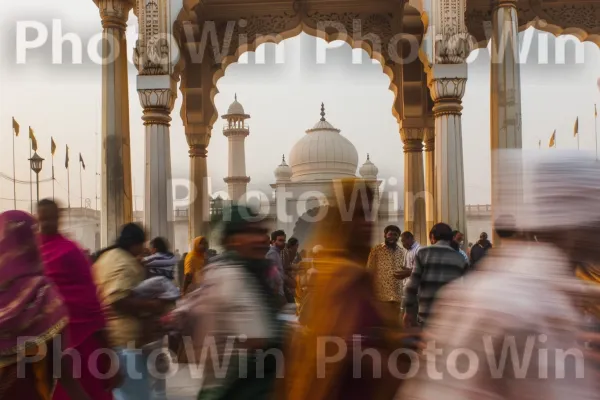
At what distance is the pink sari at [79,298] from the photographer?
3.82m

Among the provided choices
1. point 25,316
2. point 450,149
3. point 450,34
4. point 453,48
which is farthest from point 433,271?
point 450,34

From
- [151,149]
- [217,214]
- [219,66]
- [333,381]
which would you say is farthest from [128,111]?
[333,381]

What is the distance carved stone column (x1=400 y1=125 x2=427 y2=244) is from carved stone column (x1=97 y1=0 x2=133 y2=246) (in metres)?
6.14

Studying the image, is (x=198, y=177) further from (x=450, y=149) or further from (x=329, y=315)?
(x=329, y=315)

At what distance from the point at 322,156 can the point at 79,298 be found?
63.1 feet

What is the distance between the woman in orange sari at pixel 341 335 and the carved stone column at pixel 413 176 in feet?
36.8

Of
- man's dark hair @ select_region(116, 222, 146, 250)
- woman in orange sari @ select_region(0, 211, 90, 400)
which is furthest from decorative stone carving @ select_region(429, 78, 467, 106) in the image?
woman in orange sari @ select_region(0, 211, 90, 400)

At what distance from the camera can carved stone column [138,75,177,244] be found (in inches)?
394

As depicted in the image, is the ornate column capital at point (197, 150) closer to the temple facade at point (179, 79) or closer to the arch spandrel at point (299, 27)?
the arch spandrel at point (299, 27)

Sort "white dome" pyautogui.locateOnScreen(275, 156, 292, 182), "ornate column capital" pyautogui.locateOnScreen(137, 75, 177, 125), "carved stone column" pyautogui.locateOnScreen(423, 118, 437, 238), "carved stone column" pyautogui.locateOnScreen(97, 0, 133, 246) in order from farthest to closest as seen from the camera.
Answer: "white dome" pyautogui.locateOnScreen(275, 156, 292, 182) → "carved stone column" pyautogui.locateOnScreen(423, 118, 437, 238) → "carved stone column" pyautogui.locateOnScreen(97, 0, 133, 246) → "ornate column capital" pyautogui.locateOnScreen(137, 75, 177, 125)

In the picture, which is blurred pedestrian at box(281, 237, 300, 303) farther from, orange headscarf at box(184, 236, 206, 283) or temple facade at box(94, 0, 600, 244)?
temple facade at box(94, 0, 600, 244)

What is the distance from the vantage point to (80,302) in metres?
3.82

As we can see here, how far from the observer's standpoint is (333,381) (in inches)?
116

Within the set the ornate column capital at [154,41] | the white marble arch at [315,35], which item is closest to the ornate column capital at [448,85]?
the ornate column capital at [154,41]
